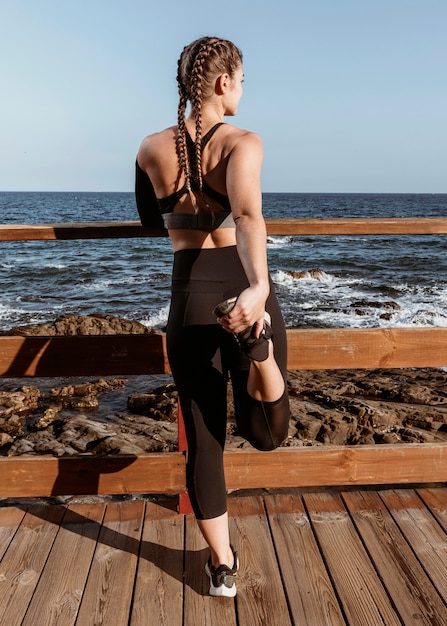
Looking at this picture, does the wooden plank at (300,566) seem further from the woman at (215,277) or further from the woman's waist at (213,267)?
the woman's waist at (213,267)

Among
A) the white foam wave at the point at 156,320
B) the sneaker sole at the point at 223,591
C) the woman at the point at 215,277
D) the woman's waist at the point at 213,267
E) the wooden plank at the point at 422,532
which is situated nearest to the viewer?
the woman at the point at 215,277

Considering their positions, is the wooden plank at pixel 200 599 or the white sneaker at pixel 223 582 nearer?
the wooden plank at pixel 200 599

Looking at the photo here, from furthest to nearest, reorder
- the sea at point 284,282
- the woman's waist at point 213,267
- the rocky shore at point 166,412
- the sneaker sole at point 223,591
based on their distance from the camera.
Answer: the sea at point 284,282
the rocky shore at point 166,412
the sneaker sole at point 223,591
the woman's waist at point 213,267

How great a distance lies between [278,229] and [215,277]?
0.74 metres

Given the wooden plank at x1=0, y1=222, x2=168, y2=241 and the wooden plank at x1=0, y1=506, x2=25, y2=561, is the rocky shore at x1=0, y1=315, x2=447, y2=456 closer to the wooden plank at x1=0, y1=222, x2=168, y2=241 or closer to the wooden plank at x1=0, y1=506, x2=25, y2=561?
the wooden plank at x1=0, y1=506, x2=25, y2=561

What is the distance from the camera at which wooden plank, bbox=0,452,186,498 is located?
2639mm

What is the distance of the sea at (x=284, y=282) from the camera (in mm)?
15422

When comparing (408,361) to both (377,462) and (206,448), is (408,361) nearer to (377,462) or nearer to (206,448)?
(377,462)

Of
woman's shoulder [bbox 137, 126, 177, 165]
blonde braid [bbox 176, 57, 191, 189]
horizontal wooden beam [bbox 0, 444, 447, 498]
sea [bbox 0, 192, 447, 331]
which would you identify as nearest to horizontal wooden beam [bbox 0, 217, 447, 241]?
woman's shoulder [bbox 137, 126, 177, 165]

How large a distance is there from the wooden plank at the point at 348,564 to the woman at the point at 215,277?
417 millimetres

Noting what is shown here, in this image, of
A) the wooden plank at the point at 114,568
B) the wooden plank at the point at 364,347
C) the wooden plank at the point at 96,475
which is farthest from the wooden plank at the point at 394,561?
the wooden plank at the point at 114,568

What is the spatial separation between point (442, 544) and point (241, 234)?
1.65 m

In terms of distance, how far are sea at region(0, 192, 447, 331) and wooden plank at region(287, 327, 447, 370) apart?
10594 mm

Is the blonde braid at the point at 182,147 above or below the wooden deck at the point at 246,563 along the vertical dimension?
above
